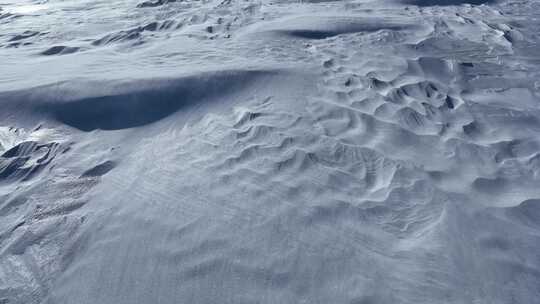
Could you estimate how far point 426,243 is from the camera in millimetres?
2041

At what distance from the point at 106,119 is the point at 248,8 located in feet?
10.7

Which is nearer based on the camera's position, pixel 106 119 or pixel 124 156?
pixel 124 156

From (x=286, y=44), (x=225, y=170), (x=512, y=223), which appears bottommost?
(x=512, y=223)

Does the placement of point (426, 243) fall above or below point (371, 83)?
below

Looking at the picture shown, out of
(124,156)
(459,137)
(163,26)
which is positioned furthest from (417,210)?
(163,26)

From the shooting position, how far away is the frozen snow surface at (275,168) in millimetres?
1890

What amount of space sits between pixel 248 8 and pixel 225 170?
3.83m

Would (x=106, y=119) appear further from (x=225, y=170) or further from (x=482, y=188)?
(x=482, y=188)

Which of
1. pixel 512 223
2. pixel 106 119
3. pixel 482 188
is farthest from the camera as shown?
pixel 106 119

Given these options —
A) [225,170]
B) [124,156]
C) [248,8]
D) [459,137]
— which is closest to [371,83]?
[459,137]

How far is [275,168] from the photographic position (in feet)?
8.36

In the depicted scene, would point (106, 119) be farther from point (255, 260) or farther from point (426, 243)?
point (426, 243)

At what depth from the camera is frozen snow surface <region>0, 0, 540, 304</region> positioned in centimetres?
189

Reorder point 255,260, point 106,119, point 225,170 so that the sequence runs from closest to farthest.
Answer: point 255,260, point 225,170, point 106,119
